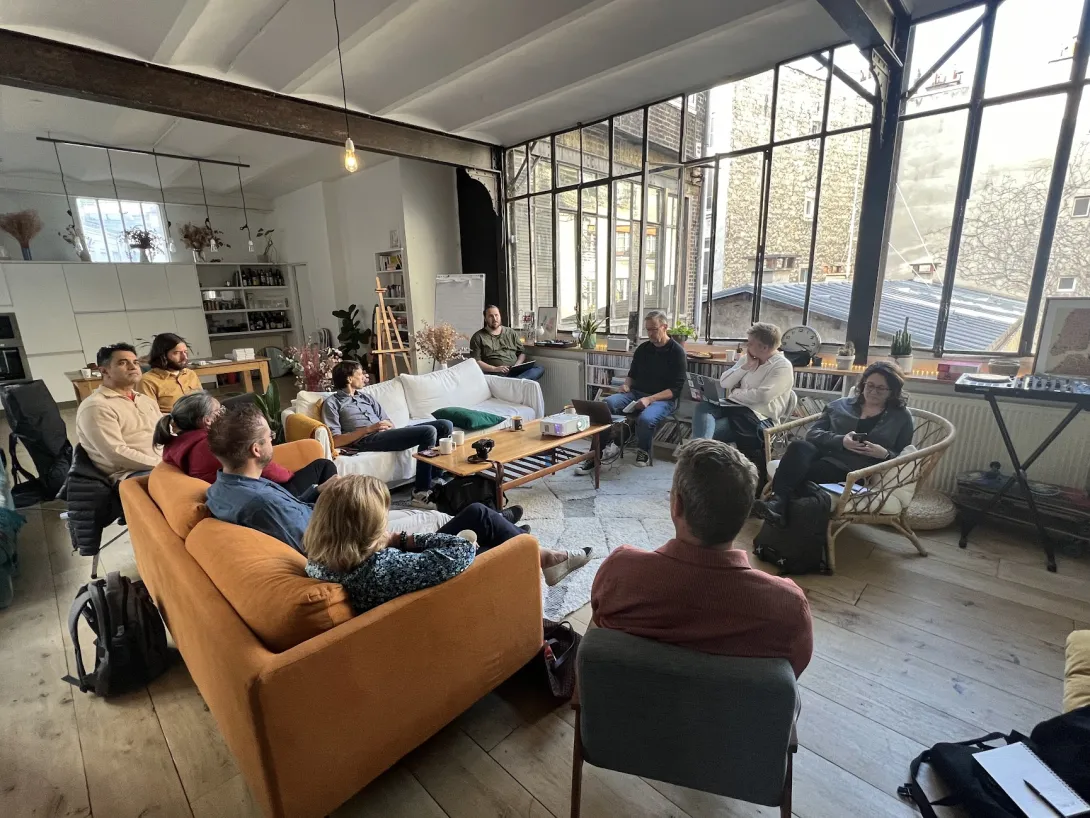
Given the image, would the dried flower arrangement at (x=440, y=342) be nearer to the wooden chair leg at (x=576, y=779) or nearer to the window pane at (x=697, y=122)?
the window pane at (x=697, y=122)

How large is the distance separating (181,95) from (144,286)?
494 centimetres

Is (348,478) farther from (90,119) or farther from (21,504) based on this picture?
(90,119)

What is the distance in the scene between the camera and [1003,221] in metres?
3.18

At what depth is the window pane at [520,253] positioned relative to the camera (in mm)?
5957

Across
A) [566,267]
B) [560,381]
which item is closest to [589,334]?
[560,381]

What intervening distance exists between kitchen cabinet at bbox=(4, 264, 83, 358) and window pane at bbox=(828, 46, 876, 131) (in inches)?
358

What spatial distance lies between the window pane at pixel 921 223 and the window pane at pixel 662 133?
6.31 ft

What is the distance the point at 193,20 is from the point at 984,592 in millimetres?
5304

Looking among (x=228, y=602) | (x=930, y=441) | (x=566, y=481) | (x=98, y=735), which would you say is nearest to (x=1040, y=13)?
(x=930, y=441)

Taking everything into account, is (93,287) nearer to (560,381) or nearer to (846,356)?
(560,381)

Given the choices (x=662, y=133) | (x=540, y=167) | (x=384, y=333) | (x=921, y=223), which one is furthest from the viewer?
(x=540, y=167)

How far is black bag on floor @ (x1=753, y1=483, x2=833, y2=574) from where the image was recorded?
248cm

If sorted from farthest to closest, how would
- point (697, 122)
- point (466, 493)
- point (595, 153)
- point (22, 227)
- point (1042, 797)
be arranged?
point (22, 227)
point (595, 153)
point (697, 122)
point (466, 493)
point (1042, 797)

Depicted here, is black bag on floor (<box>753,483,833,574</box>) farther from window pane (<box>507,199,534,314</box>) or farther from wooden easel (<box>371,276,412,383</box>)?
window pane (<box>507,199,534,314</box>)
